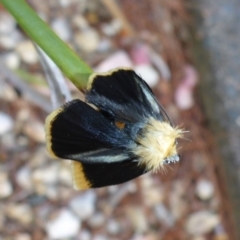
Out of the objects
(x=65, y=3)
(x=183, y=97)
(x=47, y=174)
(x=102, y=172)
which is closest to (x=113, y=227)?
(x=47, y=174)

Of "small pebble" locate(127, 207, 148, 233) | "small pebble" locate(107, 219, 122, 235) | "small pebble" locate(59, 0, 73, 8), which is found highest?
"small pebble" locate(59, 0, 73, 8)

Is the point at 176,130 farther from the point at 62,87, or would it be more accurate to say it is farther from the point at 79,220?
the point at 79,220

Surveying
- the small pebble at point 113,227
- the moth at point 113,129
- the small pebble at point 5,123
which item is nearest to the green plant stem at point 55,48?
the moth at point 113,129

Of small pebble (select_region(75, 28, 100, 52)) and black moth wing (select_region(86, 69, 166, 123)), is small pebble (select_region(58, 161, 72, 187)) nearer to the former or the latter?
small pebble (select_region(75, 28, 100, 52))

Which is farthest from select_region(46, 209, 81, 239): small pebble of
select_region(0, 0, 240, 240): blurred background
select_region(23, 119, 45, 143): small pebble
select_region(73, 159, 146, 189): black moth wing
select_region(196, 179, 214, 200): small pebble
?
select_region(73, 159, 146, 189): black moth wing

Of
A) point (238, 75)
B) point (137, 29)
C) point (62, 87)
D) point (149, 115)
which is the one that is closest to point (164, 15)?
point (137, 29)

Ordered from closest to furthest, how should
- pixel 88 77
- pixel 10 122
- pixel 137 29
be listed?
pixel 88 77 → pixel 10 122 → pixel 137 29
